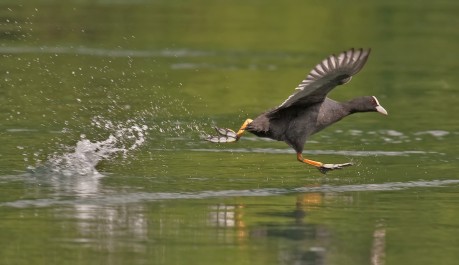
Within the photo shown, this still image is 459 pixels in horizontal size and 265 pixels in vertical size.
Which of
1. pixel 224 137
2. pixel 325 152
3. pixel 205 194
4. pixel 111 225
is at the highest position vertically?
pixel 224 137

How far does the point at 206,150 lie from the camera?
1670 cm

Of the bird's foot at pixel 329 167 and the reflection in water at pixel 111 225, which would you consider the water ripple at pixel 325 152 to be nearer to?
the bird's foot at pixel 329 167

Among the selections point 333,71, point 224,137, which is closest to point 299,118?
point 224,137

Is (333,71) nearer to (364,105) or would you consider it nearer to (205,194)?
(205,194)

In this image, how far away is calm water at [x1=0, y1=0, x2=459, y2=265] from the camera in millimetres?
11547

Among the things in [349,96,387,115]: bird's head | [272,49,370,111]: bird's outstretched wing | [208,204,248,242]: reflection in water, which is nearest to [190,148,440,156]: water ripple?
[349,96,387,115]: bird's head

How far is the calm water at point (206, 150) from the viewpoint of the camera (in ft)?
37.9

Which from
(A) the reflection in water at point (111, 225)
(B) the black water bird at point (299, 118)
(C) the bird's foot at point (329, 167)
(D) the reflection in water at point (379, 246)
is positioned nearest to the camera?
(D) the reflection in water at point (379, 246)

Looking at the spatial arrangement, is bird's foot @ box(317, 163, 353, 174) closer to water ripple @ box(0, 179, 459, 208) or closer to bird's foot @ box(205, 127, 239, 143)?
water ripple @ box(0, 179, 459, 208)

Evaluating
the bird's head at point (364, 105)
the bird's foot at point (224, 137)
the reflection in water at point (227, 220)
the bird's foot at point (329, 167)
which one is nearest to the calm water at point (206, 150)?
the reflection in water at point (227, 220)

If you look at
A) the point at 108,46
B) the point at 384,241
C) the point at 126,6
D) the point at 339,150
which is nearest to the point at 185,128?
the point at 339,150

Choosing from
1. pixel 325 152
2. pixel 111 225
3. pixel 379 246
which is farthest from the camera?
pixel 325 152

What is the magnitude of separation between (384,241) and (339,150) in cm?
537

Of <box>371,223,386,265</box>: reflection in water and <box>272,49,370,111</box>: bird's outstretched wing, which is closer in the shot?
<box>371,223,386,265</box>: reflection in water
